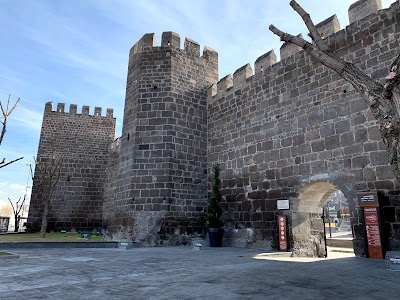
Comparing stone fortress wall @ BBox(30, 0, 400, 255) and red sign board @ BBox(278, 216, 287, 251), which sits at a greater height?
stone fortress wall @ BBox(30, 0, 400, 255)

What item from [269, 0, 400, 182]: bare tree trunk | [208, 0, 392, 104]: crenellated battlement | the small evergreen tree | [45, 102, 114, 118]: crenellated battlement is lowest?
the small evergreen tree

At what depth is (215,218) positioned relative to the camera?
458 inches

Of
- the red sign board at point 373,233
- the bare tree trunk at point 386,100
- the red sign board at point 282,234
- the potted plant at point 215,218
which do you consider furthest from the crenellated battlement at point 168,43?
the bare tree trunk at point 386,100

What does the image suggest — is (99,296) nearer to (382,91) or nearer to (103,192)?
(382,91)

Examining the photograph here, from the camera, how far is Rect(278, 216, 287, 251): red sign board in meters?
9.32

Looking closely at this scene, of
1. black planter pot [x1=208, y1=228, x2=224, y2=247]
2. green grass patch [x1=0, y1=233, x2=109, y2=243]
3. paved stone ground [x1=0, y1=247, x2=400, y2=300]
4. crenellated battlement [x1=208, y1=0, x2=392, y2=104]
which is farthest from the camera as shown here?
black planter pot [x1=208, y1=228, x2=224, y2=247]

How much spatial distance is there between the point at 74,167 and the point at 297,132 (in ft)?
47.5

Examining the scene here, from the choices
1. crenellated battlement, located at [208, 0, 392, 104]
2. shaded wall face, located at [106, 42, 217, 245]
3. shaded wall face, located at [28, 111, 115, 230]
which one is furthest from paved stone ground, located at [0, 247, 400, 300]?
shaded wall face, located at [28, 111, 115, 230]

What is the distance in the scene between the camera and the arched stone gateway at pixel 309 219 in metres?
9.19

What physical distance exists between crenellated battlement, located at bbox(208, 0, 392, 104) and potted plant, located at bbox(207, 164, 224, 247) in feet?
13.0

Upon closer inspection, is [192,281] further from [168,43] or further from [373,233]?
[168,43]

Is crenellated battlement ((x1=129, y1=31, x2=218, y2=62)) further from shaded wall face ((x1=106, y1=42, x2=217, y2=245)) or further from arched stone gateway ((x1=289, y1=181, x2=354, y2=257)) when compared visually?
arched stone gateway ((x1=289, y1=181, x2=354, y2=257))

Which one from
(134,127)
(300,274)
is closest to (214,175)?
(134,127)

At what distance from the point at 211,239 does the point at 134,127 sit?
213 inches
